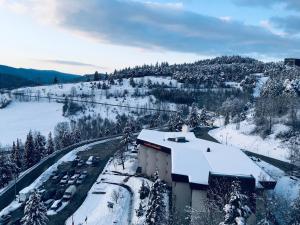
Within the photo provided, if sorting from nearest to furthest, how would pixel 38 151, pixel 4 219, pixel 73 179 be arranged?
1. pixel 4 219
2. pixel 73 179
3. pixel 38 151

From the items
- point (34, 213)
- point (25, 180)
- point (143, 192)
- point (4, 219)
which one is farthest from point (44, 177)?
point (34, 213)

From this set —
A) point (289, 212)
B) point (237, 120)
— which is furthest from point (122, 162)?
point (237, 120)

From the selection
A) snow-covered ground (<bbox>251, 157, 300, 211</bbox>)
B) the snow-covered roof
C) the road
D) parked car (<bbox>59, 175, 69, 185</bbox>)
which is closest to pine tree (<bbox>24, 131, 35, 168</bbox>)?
the road

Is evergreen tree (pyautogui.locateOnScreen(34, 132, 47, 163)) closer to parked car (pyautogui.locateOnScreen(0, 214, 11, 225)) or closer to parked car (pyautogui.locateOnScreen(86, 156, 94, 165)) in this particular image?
parked car (pyautogui.locateOnScreen(86, 156, 94, 165))

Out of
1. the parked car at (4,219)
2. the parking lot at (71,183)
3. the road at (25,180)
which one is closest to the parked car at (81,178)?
the parking lot at (71,183)

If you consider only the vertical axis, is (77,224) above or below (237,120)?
below

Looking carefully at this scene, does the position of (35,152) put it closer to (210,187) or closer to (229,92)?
(210,187)

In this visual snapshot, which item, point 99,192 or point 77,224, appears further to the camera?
point 99,192

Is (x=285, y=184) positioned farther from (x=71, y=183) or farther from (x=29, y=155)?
(x=29, y=155)
